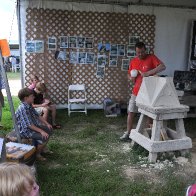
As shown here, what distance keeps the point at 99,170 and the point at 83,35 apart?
167 inches

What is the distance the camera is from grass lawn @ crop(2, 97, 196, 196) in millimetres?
3301

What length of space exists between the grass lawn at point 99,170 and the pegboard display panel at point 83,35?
6.64 ft

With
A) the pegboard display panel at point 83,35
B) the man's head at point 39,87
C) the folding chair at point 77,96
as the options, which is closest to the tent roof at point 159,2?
the pegboard display panel at point 83,35

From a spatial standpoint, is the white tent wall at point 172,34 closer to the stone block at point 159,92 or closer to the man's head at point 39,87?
the man's head at point 39,87

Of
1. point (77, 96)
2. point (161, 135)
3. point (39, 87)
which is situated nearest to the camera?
point (161, 135)

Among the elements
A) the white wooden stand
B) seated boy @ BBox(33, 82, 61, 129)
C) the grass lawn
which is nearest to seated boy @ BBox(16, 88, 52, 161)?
the grass lawn

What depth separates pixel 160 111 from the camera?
3.96 m

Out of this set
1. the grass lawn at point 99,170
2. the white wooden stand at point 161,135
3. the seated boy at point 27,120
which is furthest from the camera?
the white wooden stand at point 161,135

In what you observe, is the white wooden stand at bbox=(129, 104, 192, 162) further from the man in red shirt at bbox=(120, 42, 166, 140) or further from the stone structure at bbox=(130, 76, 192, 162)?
the man in red shirt at bbox=(120, 42, 166, 140)

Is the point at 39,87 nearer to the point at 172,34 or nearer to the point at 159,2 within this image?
the point at 159,2

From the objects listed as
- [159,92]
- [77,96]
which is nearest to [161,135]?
[159,92]

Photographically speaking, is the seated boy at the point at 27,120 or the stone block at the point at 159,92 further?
the stone block at the point at 159,92

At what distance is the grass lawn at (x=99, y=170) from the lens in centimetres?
330

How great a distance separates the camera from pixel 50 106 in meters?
6.02
